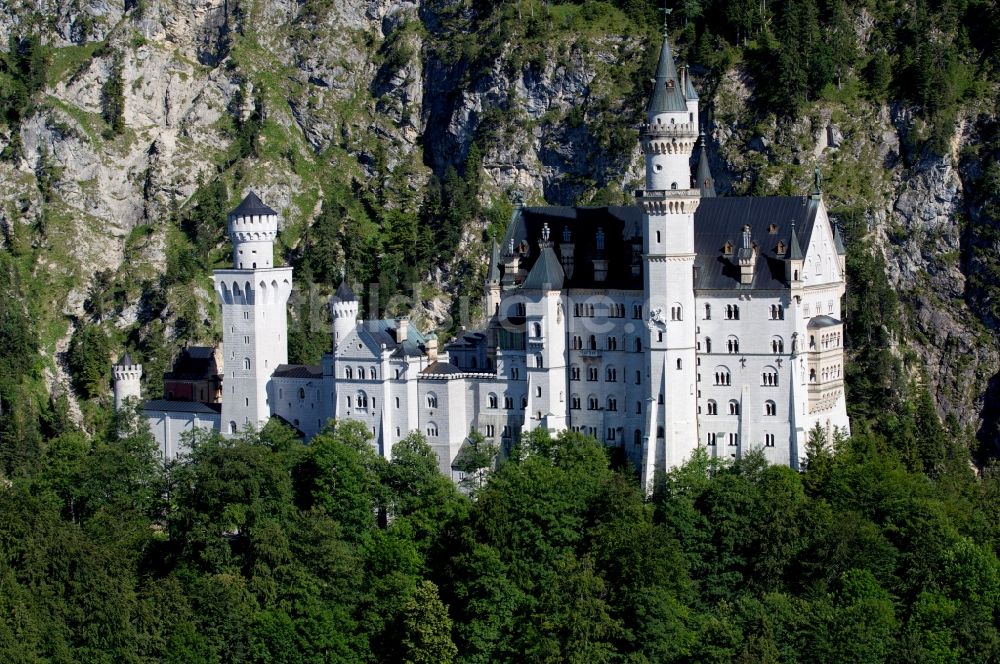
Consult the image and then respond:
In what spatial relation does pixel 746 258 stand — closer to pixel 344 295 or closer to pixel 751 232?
pixel 751 232

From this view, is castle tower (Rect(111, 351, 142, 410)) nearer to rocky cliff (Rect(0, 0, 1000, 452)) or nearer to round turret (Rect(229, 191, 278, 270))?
round turret (Rect(229, 191, 278, 270))

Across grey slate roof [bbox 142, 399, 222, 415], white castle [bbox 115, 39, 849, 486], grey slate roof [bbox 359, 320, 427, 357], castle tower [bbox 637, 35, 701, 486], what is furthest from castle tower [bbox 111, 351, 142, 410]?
castle tower [bbox 637, 35, 701, 486]

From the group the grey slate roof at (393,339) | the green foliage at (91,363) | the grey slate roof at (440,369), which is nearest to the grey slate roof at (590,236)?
the grey slate roof at (440,369)

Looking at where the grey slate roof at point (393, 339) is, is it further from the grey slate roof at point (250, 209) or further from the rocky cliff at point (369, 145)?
the rocky cliff at point (369, 145)

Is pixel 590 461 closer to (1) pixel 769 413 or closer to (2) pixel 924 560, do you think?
(1) pixel 769 413

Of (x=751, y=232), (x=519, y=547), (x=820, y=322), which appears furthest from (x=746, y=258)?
(x=519, y=547)
